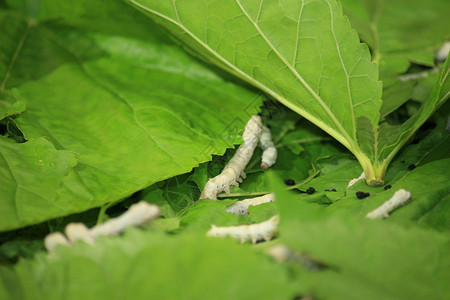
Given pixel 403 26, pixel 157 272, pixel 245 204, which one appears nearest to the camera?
pixel 157 272

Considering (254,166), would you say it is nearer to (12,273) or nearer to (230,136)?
(230,136)

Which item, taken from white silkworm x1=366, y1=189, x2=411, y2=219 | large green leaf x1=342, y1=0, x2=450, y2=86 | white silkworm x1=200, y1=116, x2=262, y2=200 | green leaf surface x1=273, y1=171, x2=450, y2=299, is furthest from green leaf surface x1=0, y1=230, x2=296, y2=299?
large green leaf x1=342, y1=0, x2=450, y2=86

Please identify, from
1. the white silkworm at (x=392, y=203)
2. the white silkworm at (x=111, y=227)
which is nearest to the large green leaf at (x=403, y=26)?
the white silkworm at (x=392, y=203)

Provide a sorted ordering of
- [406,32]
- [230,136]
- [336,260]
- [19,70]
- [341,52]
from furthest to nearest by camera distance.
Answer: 1. [406,32]
2. [19,70]
3. [230,136]
4. [341,52]
5. [336,260]

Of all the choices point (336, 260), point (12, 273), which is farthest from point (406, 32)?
point (12, 273)

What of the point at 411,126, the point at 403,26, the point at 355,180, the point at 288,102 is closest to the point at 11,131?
the point at 288,102

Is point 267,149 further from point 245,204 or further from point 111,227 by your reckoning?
point 111,227
